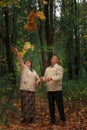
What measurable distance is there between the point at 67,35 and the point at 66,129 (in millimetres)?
19826

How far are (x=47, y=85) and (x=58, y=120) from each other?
127cm

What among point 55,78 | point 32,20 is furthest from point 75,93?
point 32,20

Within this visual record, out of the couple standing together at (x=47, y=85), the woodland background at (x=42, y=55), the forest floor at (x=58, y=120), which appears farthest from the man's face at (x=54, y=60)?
the forest floor at (x=58, y=120)

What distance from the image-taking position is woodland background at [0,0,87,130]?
8.63m

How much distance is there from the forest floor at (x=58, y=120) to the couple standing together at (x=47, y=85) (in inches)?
10.8

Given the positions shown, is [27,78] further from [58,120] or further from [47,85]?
[58,120]

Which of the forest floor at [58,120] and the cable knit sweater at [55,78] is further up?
the cable knit sweater at [55,78]

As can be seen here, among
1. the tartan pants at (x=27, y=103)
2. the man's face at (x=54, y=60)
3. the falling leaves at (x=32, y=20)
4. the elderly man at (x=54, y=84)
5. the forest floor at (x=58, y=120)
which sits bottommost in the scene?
the forest floor at (x=58, y=120)

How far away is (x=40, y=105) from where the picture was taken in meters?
14.7

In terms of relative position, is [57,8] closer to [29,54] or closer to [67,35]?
[67,35]

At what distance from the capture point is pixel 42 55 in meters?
19.7

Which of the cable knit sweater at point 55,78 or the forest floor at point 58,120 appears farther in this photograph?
the cable knit sweater at point 55,78

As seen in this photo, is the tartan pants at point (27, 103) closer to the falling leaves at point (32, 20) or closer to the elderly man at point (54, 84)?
the elderly man at point (54, 84)

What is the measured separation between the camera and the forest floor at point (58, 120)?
10461 millimetres
